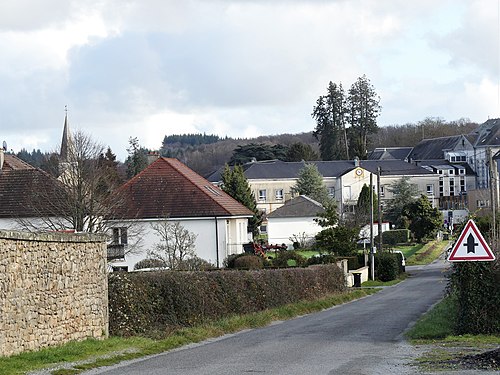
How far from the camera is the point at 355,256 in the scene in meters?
60.0

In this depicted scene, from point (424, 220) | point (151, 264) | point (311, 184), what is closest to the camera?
point (151, 264)

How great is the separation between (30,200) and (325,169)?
77.2 m

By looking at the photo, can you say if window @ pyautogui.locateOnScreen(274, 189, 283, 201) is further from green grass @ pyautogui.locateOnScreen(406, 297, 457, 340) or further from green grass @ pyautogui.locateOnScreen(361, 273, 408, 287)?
green grass @ pyautogui.locateOnScreen(406, 297, 457, 340)

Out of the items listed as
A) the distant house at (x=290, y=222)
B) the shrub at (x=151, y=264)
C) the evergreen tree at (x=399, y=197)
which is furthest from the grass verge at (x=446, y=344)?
the evergreen tree at (x=399, y=197)

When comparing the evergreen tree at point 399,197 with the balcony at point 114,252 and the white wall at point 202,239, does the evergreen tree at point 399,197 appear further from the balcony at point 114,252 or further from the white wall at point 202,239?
the balcony at point 114,252

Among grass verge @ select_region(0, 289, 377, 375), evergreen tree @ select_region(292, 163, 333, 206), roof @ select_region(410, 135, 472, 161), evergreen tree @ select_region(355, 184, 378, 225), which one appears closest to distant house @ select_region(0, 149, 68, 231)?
grass verge @ select_region(0, 289, 377, 375)

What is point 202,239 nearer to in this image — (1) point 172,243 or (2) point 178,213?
(2) point 178,213

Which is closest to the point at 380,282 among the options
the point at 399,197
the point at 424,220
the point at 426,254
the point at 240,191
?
the point at 426,254

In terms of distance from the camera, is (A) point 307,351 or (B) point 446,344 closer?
(A) point 307,351

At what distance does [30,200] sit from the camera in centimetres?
4969

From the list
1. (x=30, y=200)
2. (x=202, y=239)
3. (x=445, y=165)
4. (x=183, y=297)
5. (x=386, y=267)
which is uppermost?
(x=445, y=165)

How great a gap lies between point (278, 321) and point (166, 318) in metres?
7.23

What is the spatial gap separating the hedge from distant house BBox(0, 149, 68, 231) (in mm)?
17824

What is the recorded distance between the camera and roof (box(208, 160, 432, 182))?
122 metres
